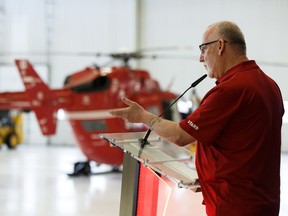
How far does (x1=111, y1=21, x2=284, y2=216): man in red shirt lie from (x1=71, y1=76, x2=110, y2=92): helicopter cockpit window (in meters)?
5.42

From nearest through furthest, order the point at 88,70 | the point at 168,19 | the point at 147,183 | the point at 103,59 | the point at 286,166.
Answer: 1. the point at 147,183
2. the point at 286,166
3. the point at 88,70
4. the point at 168,19
5. the point at 103,59

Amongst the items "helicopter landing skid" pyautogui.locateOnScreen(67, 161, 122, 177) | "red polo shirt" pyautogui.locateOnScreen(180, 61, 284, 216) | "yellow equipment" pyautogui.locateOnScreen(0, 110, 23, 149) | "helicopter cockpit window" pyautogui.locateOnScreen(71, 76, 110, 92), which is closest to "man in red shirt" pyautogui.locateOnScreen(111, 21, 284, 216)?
"red polo shirt" pyautogui.locateOnScreen(180, 61, 284, 216)

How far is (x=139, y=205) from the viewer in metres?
2.22

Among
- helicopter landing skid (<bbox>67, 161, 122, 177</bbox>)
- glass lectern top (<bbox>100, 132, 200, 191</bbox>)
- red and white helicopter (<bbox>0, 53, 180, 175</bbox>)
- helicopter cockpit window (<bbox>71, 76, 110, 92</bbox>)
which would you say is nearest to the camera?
glass lectern top (<bbox>100, 132, 200, 191</bbox>)

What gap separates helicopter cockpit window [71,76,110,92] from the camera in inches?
281

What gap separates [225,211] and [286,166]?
149 centimetres

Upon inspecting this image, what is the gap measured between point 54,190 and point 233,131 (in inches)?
199

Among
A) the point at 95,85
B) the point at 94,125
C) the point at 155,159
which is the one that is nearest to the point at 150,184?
the point at 155,159

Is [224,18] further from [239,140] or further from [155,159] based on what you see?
[239,140]

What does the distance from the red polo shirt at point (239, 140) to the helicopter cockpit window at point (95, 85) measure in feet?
18.1

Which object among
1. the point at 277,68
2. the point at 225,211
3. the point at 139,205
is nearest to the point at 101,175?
the point at 277,68

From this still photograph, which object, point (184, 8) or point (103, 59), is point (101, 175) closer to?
point (184, 8)

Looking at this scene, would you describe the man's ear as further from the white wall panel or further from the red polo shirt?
the white wall panel

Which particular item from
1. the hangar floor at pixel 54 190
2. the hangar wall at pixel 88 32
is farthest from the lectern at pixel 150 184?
the hangar wall at pixel 88 32
